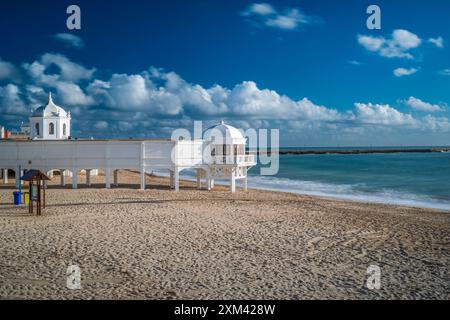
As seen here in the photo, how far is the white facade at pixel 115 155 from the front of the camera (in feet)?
81.7

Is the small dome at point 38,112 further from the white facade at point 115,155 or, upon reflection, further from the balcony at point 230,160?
the balcony at point 230,160

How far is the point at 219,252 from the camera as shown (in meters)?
10.7

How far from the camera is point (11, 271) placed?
29.2 ft

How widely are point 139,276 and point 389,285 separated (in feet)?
16.8

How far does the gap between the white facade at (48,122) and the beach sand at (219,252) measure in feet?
44.0

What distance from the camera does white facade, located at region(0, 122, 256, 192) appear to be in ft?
81.7

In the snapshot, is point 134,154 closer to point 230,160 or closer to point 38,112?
point 230,160

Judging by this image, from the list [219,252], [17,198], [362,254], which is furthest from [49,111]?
[362,254]

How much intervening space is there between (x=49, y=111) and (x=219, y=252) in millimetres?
24111

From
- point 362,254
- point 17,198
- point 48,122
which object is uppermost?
point 48,122

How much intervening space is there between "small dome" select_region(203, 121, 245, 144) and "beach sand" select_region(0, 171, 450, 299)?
7256 millimetres
